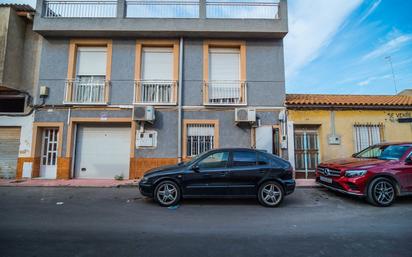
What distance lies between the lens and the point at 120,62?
31.7 feet

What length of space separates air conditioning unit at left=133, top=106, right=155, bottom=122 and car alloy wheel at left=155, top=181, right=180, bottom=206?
3.85 metres

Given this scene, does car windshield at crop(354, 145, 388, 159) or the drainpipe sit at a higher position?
the drainpipe

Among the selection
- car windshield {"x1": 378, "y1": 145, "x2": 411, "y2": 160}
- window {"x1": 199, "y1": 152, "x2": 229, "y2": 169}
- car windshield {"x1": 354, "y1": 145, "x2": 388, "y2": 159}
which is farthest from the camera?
car windshield {"x1": 354, "y1": 145, "x2": 388, "y2": 159}

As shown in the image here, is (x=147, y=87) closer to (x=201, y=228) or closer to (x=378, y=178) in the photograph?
(x=201, y=228)

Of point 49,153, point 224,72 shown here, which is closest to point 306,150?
point 224,72

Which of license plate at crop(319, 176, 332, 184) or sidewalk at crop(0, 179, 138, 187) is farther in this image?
sidewalk at crop(0, 179, 138, 187)

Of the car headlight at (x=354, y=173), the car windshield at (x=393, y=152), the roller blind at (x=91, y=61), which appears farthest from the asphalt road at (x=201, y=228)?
the roller blind at (x=91, y=61)

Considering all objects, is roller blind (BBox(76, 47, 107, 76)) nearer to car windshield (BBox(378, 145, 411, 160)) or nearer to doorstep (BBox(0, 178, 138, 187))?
doorstep (BBox(0, 178, 138, 187))

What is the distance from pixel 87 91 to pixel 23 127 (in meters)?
3.04

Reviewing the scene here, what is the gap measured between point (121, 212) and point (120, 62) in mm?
6947

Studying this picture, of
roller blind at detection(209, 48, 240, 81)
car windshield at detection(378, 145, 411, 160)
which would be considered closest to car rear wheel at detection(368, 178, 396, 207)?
car windshield at detection(378, 145, 411, 160)

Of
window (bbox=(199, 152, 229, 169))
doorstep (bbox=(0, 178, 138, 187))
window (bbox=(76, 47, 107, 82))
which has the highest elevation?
window (bbox=(76, 47, 107, 82))

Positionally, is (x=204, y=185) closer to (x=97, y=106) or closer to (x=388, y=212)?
(x=388, y=212)

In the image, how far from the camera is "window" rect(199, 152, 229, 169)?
19.0 feet
